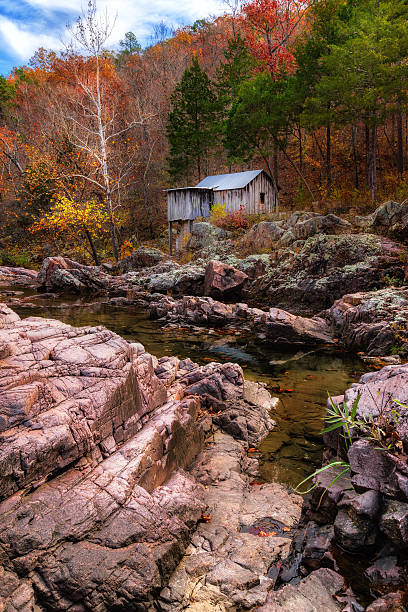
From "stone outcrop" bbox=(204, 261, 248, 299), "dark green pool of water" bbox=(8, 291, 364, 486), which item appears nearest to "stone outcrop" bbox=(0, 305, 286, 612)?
"dark green pool of water" bbox=(8, 291, 364, 486)

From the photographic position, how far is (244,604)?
3371mm

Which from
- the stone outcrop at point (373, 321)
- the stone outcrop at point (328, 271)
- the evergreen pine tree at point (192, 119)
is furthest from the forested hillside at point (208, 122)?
the stone outcrop at point (373, 321)

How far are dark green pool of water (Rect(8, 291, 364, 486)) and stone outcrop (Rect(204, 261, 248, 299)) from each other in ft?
12.9

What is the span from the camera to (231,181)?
3309 cm

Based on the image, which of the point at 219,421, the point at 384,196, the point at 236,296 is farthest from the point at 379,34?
the point at 219,421

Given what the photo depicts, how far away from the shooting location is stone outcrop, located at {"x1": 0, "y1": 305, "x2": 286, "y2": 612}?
339 centimetres

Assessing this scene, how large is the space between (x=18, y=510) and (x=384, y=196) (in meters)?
25.7

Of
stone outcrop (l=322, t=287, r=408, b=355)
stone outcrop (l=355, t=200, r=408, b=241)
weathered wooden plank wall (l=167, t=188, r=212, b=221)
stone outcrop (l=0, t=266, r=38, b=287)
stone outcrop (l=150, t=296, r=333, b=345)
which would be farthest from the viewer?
weathered wooden plank wall (l=167, t=188, r=212, b=221)

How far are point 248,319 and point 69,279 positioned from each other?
44.3 ft

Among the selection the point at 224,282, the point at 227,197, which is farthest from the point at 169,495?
the point at 227,197

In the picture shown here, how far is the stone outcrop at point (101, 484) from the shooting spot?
339 cm

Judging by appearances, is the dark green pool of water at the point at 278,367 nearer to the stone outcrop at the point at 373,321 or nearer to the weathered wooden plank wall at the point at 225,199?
the stone outcrop at the point at 373,321

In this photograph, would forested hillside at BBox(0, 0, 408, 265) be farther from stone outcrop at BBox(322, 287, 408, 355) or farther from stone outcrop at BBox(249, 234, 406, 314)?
stone outcrop at BBox(322, 287, 408, 355)

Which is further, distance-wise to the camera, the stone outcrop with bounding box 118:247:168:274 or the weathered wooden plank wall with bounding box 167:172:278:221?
the weathered wooden plank wall with bounding box 167:172:278:221
